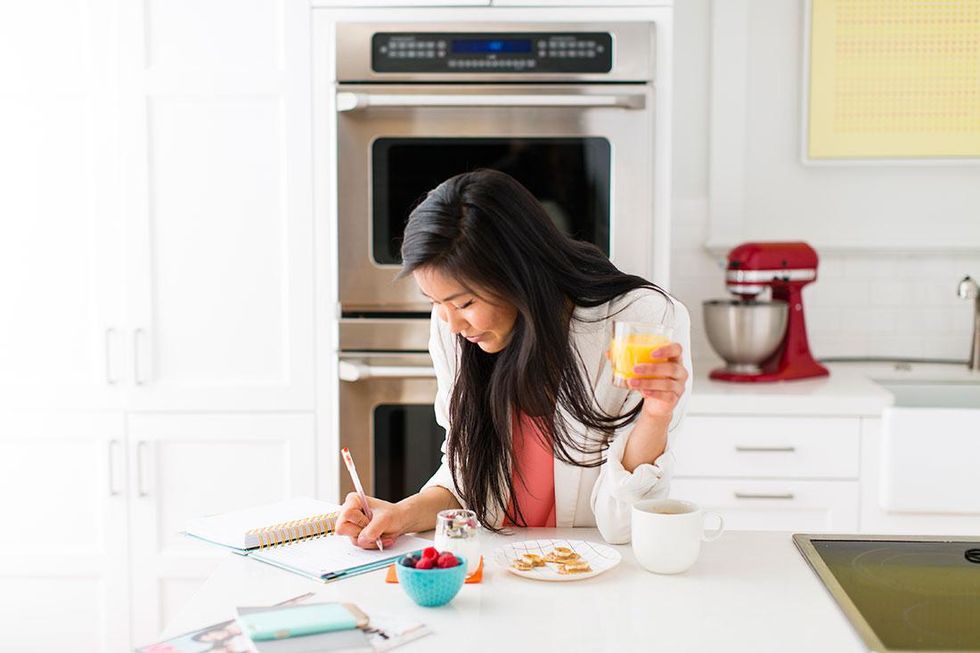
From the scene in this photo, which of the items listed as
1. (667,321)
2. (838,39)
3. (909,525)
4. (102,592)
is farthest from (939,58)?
(102,592)

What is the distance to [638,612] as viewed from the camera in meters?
1.34

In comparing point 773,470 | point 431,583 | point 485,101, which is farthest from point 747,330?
point 431,583

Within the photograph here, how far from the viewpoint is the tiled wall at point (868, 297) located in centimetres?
338

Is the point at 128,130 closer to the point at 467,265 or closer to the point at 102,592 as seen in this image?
the point at 102,592

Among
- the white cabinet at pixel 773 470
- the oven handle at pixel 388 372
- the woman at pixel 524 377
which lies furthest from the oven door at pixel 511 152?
the woman at pixel 524 377

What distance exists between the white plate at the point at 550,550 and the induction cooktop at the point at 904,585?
30 cm

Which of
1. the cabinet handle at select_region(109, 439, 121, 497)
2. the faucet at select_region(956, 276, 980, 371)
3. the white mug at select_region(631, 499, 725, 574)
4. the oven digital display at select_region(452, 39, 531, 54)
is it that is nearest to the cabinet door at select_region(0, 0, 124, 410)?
the cabinet handle at select_region(109, 439, 121, 497)

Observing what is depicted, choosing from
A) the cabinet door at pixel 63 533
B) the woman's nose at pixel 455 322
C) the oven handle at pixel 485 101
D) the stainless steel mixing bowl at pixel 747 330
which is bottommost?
the cabinet door at pixel 63 533

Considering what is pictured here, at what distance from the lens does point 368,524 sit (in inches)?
63.8

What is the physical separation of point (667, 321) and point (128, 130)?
1671 millimetres

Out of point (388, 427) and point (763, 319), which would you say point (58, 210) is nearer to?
point (388, 427)

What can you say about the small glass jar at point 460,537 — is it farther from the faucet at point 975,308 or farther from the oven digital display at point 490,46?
the faucet at point 975,308

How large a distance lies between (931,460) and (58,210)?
94.1 inches

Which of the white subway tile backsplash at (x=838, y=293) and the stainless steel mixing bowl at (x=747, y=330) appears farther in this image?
the white subway tile backsplash at (x=838, y=293)
